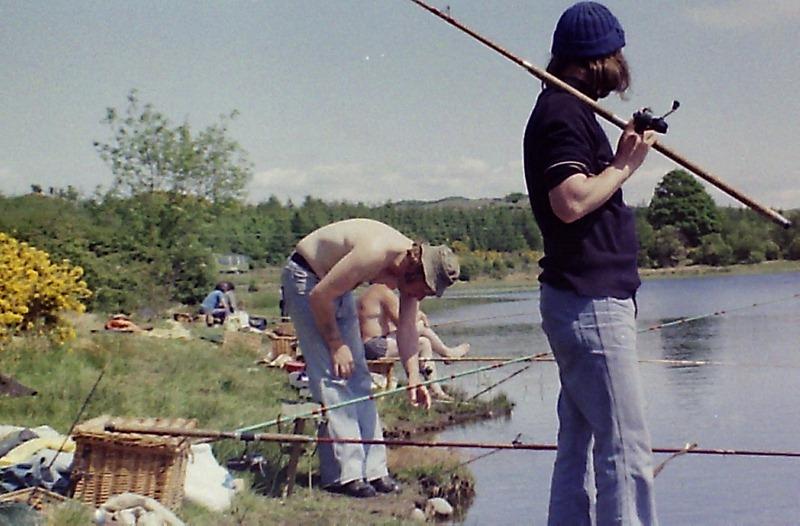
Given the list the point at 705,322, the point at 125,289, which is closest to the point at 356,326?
the point at 125,289

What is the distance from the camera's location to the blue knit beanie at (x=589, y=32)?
3.34 meters

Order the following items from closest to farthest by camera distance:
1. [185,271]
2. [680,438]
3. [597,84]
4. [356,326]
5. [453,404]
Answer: [597,84], [356,326], [680,438], [453,404], [185,271]

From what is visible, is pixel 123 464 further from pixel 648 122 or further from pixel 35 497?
pixel 648 122

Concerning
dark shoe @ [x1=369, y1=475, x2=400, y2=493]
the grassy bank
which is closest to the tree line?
the grassy bank

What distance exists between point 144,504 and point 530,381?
8.77m

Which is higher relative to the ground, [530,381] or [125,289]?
[125,289]

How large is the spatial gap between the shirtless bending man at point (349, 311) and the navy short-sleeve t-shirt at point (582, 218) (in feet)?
6.96

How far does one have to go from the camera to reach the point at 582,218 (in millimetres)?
3264

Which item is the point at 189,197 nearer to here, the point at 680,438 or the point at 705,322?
the point at 705,322

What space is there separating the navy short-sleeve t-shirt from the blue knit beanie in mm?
138

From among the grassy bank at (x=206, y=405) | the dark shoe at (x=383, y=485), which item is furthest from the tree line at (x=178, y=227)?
the dark shoe at (x=383, y=485)

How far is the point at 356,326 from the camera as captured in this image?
5.93m

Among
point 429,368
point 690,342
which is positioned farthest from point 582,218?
point 690,342

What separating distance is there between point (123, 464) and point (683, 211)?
1693 centimetres
